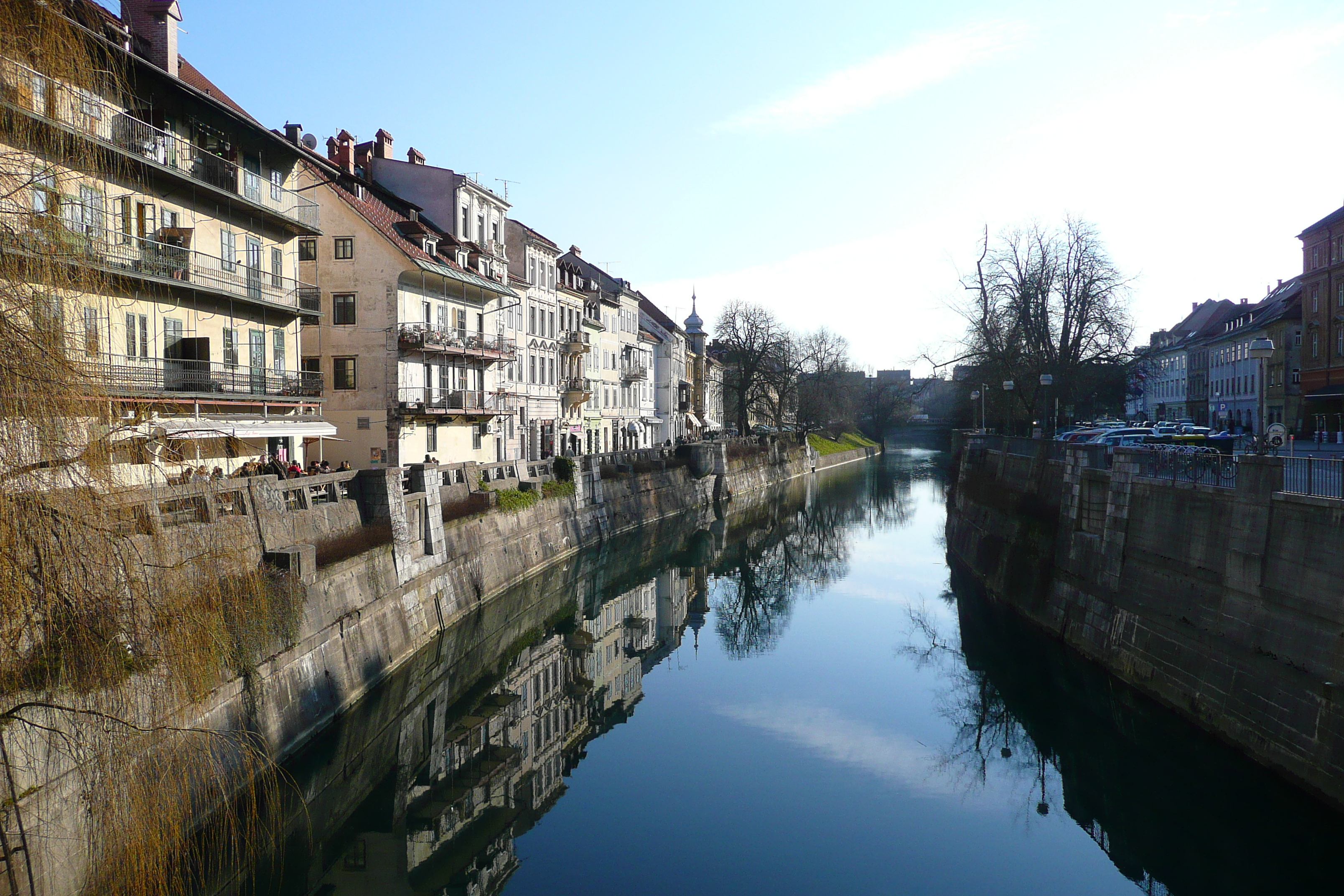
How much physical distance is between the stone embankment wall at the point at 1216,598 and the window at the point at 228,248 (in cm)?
2416

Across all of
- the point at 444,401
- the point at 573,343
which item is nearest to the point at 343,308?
the point at 444,401

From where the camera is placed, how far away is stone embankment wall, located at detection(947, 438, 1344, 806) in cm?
1379

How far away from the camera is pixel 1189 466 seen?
19250mm

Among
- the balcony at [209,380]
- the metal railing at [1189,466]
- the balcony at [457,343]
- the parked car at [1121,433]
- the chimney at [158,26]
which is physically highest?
the chimney at [158,26]

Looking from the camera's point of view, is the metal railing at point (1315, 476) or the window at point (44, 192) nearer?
the window at point (44, 192)

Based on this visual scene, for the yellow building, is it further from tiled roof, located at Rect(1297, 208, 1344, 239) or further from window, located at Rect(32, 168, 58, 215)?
tiled roof, located at Rect(1297, 208, 1344, 239)

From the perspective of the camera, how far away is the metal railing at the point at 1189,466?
17.8 metres

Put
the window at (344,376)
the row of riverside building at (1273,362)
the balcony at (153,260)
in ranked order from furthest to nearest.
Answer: the row of riverside building at (1273,362) < the window at (344,376) < the balcony at (153,260)

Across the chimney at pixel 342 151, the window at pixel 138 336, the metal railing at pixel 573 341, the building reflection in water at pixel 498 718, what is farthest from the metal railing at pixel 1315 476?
the metal railing at pixel 573 341

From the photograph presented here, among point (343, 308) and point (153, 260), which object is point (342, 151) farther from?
point (153, 260)

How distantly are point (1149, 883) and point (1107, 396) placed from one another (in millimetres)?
40334

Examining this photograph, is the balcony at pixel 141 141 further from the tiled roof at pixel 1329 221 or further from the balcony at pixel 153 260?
the tiled roof at pixel 1329 221

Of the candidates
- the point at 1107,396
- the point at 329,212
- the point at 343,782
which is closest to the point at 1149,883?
the point at 343,782

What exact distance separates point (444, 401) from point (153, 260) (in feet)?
55.2
